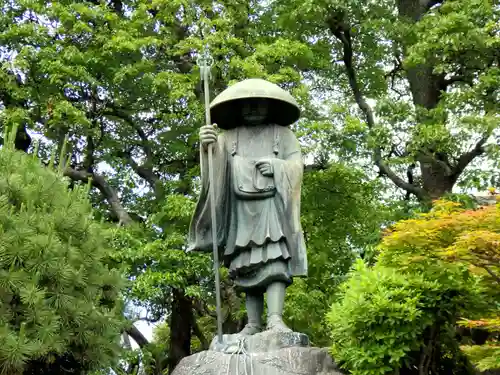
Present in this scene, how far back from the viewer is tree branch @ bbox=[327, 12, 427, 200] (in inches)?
540

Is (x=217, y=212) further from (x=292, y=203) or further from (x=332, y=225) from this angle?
(x=332, y=225)

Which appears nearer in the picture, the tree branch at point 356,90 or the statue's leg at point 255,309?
the statue's leg at point 255,309

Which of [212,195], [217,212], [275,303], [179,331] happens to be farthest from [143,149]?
[275,303]

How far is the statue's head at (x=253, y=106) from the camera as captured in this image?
6.89 metres

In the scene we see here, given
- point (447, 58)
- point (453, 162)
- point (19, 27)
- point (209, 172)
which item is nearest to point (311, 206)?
point (453, 162)

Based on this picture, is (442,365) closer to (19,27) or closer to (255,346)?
(255,346)

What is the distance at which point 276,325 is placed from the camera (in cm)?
635

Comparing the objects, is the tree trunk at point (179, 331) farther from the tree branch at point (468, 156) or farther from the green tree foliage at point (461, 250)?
the green tree foliage at point (461, 250)

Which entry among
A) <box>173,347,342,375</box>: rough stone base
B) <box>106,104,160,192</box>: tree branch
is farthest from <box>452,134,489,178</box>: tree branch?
<box>173,347,342,375</box>: rough stone base

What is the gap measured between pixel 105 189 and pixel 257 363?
8971 millimetres

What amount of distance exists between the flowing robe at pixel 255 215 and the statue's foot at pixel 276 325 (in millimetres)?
311

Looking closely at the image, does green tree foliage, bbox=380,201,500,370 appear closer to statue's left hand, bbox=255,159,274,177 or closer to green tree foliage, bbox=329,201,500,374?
green tree foliage, bbox=329,201,500,374

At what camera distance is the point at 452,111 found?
42.0 ft

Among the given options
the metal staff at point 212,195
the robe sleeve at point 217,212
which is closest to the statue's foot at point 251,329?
the metal staff at point 212,195
